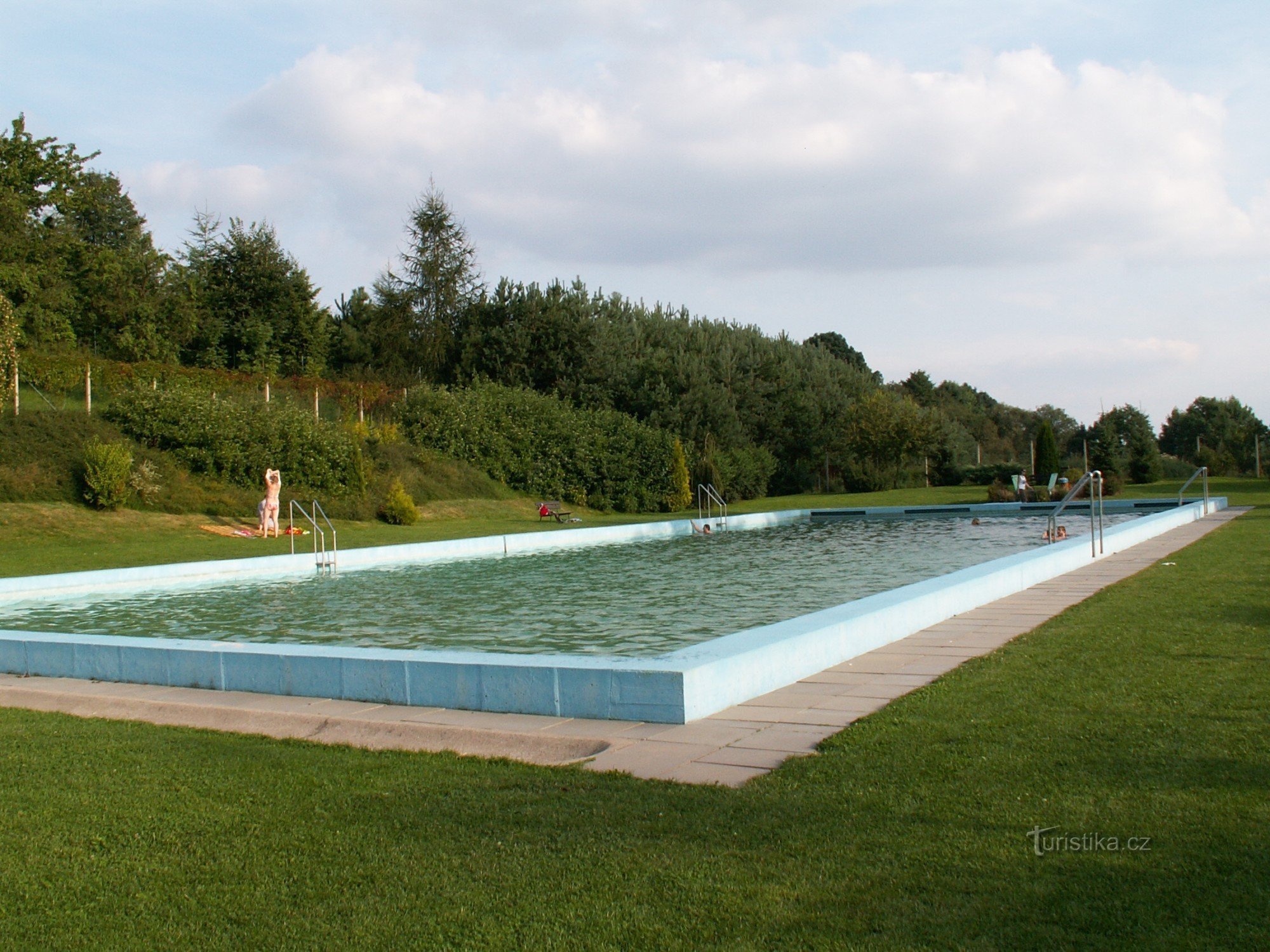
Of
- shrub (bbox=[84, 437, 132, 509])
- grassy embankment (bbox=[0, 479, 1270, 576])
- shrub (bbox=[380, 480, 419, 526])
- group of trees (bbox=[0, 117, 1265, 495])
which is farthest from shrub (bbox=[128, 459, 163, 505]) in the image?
group of trees (bbox=[0, 117, 1265, 495])

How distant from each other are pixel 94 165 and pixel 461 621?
165ft

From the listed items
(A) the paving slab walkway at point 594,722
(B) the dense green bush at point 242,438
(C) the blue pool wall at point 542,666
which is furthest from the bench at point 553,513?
(A) the paving slab walkway at point 594,722

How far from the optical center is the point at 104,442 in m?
20.5

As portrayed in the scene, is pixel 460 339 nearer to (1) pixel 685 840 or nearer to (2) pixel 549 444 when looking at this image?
(2) pixel 549 444

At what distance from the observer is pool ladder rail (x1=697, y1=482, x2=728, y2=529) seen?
1113 inches

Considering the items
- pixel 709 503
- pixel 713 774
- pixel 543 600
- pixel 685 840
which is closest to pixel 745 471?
pixel 709 503

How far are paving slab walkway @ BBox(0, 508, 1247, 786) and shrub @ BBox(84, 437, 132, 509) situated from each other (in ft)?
43.0

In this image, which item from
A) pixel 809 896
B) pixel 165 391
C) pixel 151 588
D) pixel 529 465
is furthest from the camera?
pixel 529 465

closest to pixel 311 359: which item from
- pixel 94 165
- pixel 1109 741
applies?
pixel 94 165

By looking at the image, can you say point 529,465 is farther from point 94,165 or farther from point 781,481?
point 94,165

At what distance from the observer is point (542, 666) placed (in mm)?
5680

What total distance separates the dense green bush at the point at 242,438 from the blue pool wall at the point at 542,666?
49.2ft

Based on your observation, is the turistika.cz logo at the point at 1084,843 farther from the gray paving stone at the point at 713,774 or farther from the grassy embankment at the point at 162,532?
the grassy embankment at the point at 162,532

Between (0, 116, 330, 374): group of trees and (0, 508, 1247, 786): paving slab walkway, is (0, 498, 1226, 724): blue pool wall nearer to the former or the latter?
(0, 508, 1247, 786): paving slab walkway
